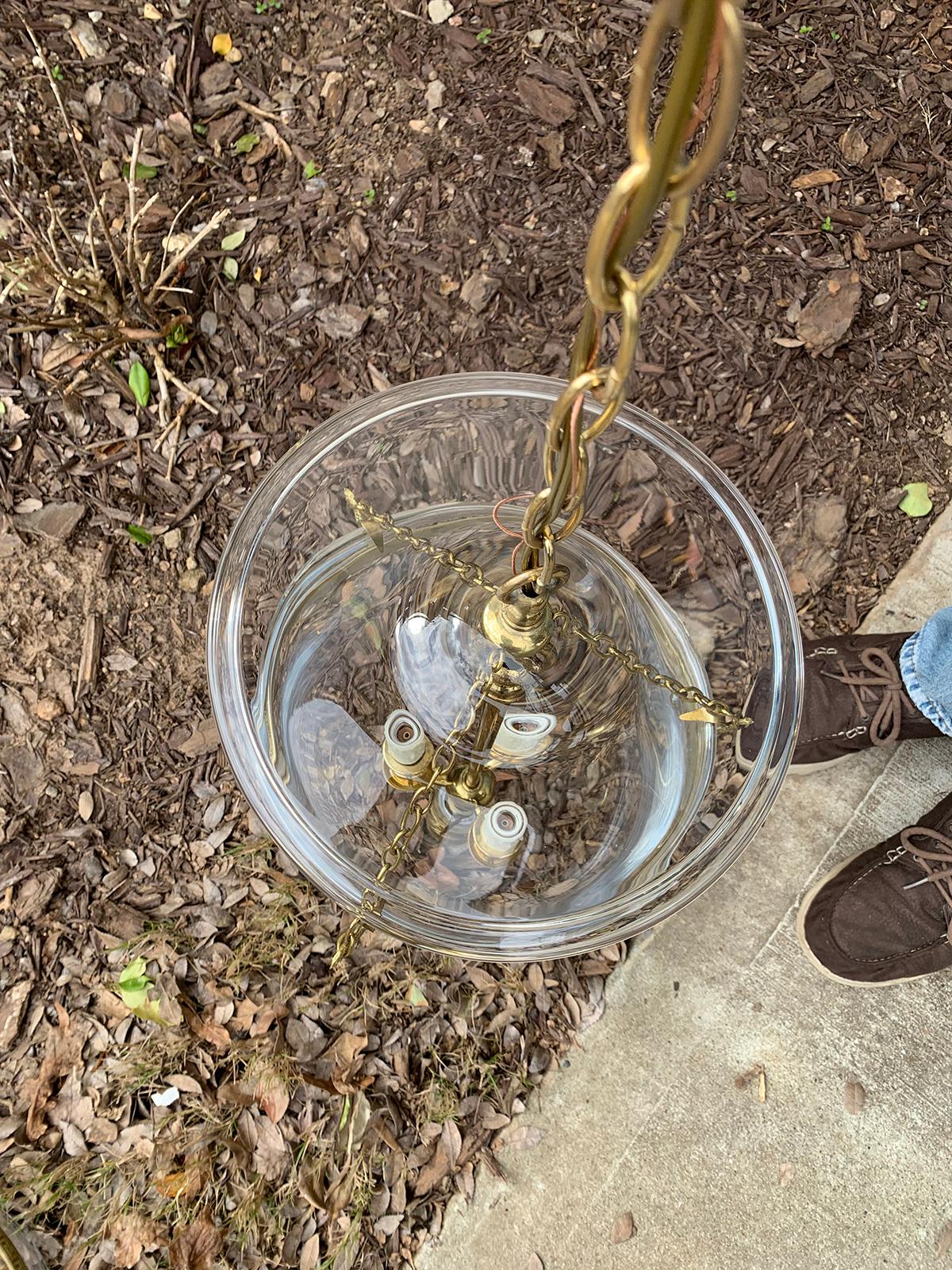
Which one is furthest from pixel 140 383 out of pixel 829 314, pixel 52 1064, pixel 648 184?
pixel 648 184

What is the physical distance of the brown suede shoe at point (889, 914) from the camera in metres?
1.61

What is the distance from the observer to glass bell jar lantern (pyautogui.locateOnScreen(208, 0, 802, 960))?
947 millimetres

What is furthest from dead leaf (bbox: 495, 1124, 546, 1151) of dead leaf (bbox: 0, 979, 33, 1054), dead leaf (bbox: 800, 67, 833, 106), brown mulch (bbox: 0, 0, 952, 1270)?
dead leaf (bbox: 800, 67, 833, 106)

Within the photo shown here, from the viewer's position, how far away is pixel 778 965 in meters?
1.63

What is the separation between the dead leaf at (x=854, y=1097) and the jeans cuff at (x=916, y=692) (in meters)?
0.64

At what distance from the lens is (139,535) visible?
1.71 meters

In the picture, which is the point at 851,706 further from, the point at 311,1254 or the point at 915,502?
the point at 311,1254

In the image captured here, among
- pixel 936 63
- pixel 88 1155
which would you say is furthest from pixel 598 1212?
pixel 936 63

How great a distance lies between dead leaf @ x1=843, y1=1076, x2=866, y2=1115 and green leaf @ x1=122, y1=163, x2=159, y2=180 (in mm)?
2161

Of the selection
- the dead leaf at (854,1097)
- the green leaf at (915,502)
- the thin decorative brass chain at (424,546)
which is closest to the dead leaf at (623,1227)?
the dead leaf at (854,1097)

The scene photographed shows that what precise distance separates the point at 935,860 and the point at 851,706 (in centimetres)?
31

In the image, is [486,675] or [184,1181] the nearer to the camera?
[486,675]

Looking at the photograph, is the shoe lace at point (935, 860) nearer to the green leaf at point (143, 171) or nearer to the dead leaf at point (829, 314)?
the dead leaf at point (829, 314)

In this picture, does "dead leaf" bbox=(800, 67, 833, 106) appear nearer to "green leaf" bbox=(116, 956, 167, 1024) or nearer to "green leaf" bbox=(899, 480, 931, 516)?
"green leaf" bbox=(899, 480, 931, 516)
